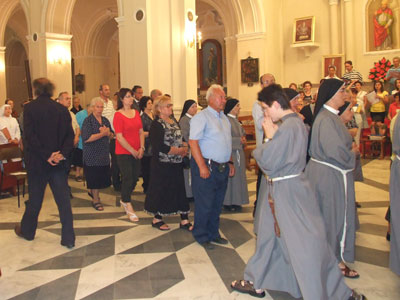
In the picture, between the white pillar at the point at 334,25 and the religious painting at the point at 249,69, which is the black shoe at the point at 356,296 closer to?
the religious painting at the point at 249,69

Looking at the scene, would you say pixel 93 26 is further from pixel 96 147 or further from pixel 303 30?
pixel 96 147

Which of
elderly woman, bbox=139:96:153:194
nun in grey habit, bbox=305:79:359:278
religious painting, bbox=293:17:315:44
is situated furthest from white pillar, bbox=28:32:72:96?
nun in grey habit, bbox=305:79:359:278

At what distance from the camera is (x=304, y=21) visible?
539 inches

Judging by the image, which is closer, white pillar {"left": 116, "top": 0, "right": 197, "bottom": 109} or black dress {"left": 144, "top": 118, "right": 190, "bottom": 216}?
black dress {"left": 144, "top": 118, "right": 190, "bottom": 216}

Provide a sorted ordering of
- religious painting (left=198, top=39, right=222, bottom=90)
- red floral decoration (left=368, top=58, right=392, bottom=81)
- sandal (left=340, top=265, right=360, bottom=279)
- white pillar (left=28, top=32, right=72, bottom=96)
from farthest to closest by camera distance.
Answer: religious painting (left=198, top=39, right=222, bottom=90), red floral decoration (left=368, top=58, right=392, bottom=81), white pillar (left=28, top=32, right=72, bottom=96), sandal (left=340, top=265, right=360, bottom=279)

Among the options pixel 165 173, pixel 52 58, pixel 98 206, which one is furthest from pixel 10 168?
pixel 52 58

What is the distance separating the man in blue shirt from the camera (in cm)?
432

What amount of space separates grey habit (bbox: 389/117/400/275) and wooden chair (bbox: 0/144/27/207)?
201 inches

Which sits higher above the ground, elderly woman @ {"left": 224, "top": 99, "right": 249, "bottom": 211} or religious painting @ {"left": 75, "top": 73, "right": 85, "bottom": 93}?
religious painting @ {"left": 75, "top": 73, "right": 85, "bottom": 93}

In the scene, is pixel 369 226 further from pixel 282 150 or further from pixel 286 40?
pixel 286 40

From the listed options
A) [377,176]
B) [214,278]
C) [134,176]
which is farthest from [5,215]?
[377,176]

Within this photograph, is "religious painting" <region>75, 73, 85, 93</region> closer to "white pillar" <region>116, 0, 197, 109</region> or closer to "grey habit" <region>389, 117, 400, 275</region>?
"white pillar" <region>116, 0, 197, 109</region>

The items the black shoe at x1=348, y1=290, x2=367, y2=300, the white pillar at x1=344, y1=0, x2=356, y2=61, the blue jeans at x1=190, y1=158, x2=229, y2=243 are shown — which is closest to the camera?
the black shoe at x1=348, y1=290, x2=367, y2=300

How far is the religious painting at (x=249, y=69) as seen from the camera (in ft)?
44.3
